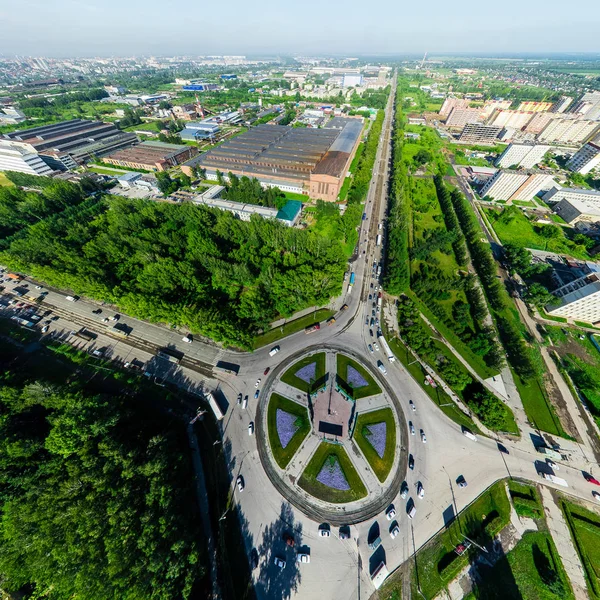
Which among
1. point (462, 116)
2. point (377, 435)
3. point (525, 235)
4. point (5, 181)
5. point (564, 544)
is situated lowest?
point (462, 116)

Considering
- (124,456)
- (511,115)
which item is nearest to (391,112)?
(511,115)

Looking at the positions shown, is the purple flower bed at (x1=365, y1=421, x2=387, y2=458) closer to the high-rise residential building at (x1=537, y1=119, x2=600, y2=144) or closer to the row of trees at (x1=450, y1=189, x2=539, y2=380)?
the row of trees at (x1=450, y1=189, x2=539, y2=380)

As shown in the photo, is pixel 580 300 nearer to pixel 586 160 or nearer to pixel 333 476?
pixel 333 476

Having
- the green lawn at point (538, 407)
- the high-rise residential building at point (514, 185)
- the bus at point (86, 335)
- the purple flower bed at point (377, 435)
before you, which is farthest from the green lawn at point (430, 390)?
the high-rise residential building at point (514, 185)

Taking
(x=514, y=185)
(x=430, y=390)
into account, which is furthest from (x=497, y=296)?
(x=514, y=185)

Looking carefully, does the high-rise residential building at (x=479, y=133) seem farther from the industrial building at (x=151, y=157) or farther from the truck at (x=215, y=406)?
the truck at (x=215, y=406)

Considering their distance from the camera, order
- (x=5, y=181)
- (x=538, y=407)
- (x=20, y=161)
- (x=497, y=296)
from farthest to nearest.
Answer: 1. (x=5, y=181)
2. (x=20, y=161)
3. (x=497, y=296)
4. (x=538, y=407)
